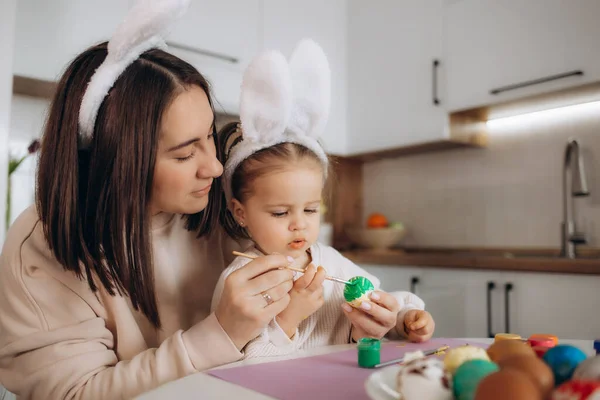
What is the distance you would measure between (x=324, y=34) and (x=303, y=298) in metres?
2.42

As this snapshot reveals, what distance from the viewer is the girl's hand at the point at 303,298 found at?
1.06 metres

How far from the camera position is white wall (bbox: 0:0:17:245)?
1.69 m

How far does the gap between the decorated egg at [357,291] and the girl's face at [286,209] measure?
0.59ft

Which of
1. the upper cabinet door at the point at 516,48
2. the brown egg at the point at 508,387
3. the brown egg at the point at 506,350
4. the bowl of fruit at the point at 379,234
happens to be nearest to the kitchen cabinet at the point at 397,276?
the bowl of fruit at the point at 379,234

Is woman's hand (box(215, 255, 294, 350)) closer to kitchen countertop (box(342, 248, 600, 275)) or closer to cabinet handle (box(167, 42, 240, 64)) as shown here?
kitchen countertop (box(342, 248, 600, 275))

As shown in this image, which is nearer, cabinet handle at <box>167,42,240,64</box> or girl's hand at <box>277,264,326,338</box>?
girl's hand at <box>277,264,326,338</box>

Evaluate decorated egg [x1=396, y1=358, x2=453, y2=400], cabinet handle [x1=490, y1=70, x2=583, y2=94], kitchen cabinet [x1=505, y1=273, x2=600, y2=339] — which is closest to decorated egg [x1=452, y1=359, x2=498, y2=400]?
decorated egg [x1=396, y1=358, x2=453, y2=400]

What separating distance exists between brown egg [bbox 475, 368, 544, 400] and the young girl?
573 mm

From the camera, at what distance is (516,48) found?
7.97ft

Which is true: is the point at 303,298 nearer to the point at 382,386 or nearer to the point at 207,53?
the point at 382,386

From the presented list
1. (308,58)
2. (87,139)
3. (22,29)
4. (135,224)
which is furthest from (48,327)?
(22,29)

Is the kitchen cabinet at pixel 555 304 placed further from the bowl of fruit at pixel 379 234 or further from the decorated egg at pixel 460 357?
the decorated egg at pixel 460 357

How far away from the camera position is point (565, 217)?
246cm

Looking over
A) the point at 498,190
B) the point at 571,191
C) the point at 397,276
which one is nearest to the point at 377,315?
the point at 397,276
